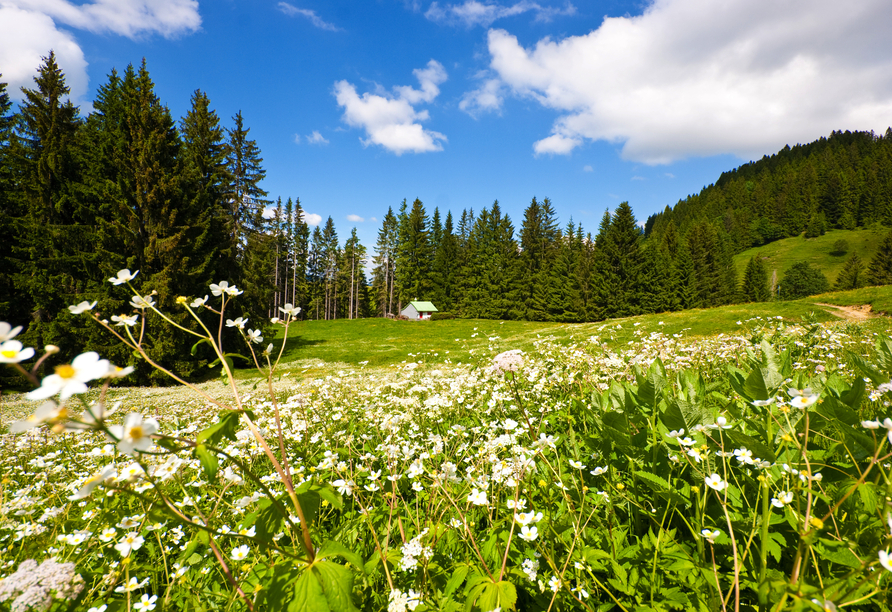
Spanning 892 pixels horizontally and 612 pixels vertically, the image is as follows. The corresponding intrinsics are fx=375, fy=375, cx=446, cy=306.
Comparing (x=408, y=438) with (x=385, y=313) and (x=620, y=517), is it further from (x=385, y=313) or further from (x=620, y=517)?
(x=385, y=313)

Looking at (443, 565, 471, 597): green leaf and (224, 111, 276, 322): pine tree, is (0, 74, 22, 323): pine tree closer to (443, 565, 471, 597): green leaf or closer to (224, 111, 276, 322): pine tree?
(224, 111, 276, 322): pine tree

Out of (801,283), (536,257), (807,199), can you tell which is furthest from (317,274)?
(807,199)

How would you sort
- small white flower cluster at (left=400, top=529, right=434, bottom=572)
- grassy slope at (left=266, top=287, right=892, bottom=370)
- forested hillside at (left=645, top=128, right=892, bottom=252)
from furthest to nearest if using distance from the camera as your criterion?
forested hillside at (left=645, top=128, right=892, bottom=252), grassy slope at (left=266, top=287, right=892, bottom=370), small white flower cluster at (left=400, top=529, right=434, bottom=572)

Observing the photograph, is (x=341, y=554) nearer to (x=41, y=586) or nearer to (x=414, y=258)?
(x=41, y=586)

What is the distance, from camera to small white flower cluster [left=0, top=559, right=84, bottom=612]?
3.67 feet

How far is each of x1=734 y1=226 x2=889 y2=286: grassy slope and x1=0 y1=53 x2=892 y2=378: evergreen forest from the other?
11.5 ft

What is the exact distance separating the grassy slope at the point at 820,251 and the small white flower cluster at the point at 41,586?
8184 centimetres

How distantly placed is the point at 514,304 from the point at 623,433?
40.8 metres

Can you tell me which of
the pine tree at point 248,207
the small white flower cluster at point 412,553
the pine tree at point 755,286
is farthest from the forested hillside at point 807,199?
the small white flower cluster at point 412,553

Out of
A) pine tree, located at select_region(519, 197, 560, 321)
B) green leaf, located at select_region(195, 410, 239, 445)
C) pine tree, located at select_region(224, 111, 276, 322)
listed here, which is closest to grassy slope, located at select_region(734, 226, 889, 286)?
pine tree, located at select_region(519, 197, 560, 321)

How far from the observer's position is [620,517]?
7.06ft

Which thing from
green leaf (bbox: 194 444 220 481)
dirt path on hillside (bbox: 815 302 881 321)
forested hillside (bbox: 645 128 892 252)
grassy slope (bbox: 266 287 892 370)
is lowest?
grassy slope (bbox: 266 287 892 370)

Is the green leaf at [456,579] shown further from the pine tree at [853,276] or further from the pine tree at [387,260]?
the pine tree at [853,276]

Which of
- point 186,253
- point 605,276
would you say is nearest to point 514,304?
point 605,276
